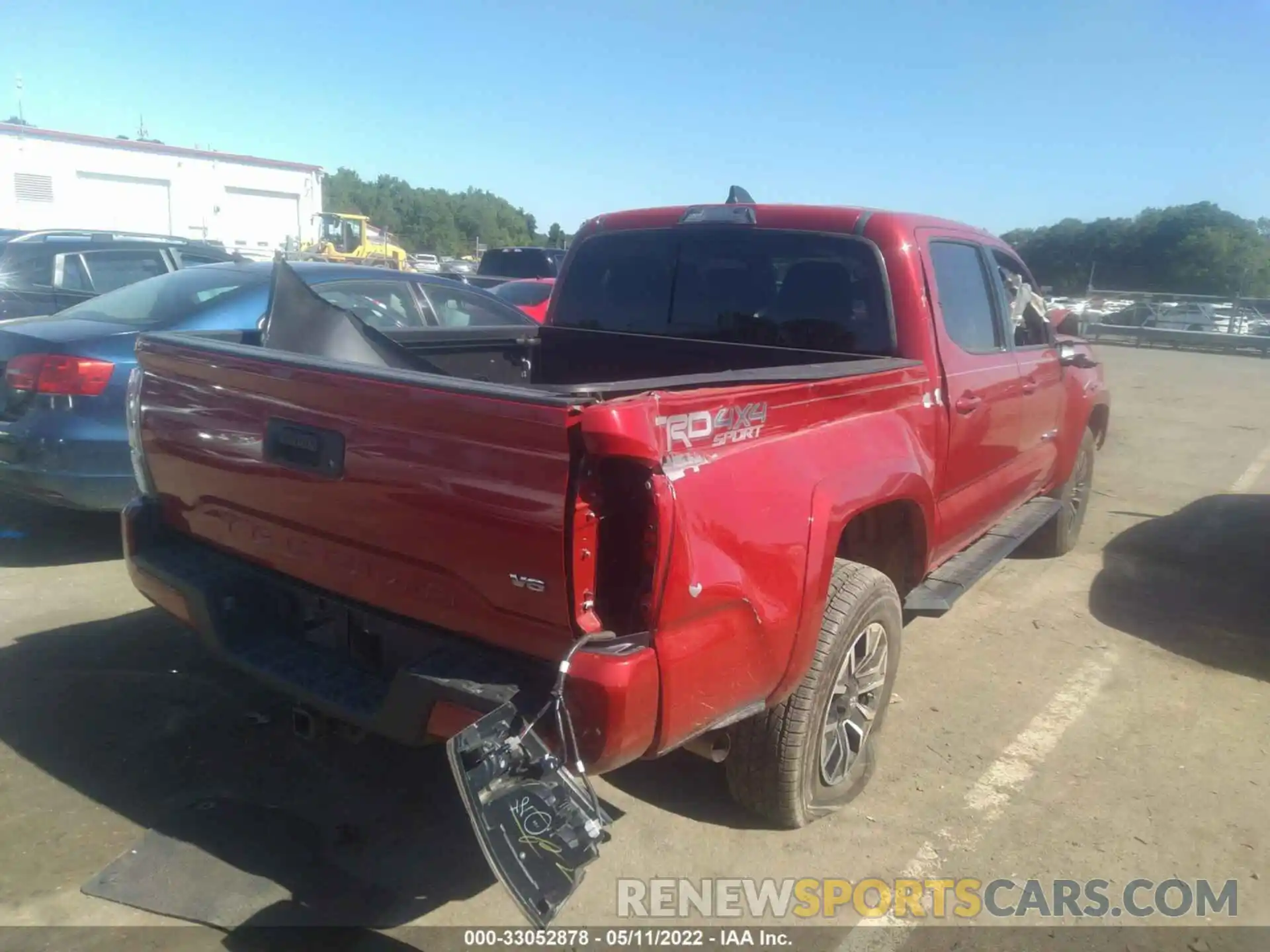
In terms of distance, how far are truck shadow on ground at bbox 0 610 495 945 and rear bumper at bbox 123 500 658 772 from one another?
22.1 inches

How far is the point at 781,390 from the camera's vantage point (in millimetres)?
2715

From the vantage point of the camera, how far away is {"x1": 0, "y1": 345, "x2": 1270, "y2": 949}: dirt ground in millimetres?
2912

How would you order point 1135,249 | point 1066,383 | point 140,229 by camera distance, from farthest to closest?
point 1135,249 → point 140,229 → point 1066,383

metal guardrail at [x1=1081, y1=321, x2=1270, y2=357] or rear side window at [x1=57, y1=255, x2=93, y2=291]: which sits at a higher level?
rear side window at [x1=57, y1=255, x2=93, y2=291]

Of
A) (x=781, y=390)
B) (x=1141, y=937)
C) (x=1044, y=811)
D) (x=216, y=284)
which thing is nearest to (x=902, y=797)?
(x=1044, y=811)

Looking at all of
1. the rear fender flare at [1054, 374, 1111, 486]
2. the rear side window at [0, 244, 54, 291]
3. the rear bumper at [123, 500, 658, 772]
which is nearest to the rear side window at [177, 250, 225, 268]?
the rear side window at [0, 244, 54, 291]

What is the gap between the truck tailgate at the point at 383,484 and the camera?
2.30 meters

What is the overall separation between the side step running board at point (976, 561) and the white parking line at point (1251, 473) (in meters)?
4.16

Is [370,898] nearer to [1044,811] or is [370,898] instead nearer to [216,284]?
[1044,811]

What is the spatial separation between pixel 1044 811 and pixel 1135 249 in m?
41.8

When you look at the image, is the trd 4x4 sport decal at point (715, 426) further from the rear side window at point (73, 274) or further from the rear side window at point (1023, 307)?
the rear side window at point (73, 274)

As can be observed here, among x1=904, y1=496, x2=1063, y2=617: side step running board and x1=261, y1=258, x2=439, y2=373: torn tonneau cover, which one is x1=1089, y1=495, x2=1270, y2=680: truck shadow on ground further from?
x1=261, y1=258, x2=439, y2=373: torn tonneau cover

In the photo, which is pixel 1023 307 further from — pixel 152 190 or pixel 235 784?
pixel 152 190

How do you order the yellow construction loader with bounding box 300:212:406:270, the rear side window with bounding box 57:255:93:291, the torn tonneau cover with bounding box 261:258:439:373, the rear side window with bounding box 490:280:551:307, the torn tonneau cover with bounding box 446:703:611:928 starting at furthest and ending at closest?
the yellow construction loader with bounding box 300:212:406:270 < the rear side window with bounding box 490:280:551:307 < the rear side window with bounding box 57:255:93:291 < the torn tonneau cover with bounding box 261:258:439:373 < the torn tonneau cover with bounding box 446:703:611:928
